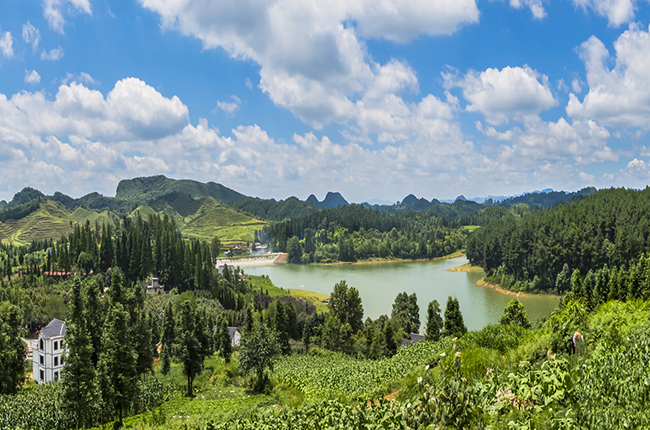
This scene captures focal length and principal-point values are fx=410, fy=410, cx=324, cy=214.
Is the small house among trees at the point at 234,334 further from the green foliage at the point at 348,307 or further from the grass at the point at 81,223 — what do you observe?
the grass at the point at 81,223

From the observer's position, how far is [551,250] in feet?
207

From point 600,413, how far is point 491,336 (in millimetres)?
8118

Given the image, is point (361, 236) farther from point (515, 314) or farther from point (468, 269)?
point (515, 314)

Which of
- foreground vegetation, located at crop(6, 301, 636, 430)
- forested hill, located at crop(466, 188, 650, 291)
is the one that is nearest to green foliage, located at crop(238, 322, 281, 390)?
foreground vegetation, located at crop(6, 301, 636, 430)

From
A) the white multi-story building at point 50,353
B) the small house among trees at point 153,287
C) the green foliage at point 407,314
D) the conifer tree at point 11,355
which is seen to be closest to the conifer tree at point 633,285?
the green foliage at point 407,314

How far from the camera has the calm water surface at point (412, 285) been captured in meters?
46.8

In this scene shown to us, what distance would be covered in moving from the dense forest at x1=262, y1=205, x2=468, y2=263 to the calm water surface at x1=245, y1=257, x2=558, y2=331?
6.87 m

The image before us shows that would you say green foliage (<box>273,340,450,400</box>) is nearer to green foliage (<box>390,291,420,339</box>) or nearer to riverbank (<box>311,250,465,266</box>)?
green foliage (<box>390,291,420,339</box>)

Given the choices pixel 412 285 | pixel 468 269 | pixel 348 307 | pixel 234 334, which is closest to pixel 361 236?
pixel 468 269

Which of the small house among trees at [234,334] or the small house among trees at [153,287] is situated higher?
the small house among trees at [153,287]

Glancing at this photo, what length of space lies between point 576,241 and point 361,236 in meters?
63.1

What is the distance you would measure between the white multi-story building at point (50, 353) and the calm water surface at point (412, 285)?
29031 mm

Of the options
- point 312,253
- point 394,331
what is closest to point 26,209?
point 312,253

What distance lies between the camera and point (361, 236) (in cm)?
11862
